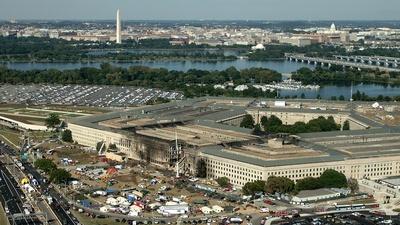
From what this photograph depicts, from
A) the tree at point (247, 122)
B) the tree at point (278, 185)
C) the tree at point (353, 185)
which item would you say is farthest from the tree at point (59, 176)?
the tree at point (247, 122)

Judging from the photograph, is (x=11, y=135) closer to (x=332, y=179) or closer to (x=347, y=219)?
(x=332, y=179)

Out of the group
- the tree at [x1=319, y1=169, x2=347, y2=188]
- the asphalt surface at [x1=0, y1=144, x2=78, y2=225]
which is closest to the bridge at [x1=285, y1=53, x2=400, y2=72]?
the tree at [x1=319, y1=169, x2=347, y2=188]

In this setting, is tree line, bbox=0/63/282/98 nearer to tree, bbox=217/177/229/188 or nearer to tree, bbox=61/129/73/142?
tree, bbox=61/129/73/142

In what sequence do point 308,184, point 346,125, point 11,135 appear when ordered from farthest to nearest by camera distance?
point 346,125 < point 11,135 < point 308,184

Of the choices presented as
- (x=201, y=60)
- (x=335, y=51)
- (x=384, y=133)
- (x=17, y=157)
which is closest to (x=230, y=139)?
(x=384, y=133)

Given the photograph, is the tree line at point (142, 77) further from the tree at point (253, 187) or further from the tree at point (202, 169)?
the tree at point (253, 187)

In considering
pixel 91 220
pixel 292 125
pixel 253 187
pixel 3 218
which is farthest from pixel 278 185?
pixel 292 125

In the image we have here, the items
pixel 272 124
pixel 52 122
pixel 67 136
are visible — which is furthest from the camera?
pixel 52 122

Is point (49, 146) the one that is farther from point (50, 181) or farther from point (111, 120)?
point (50, 181)
